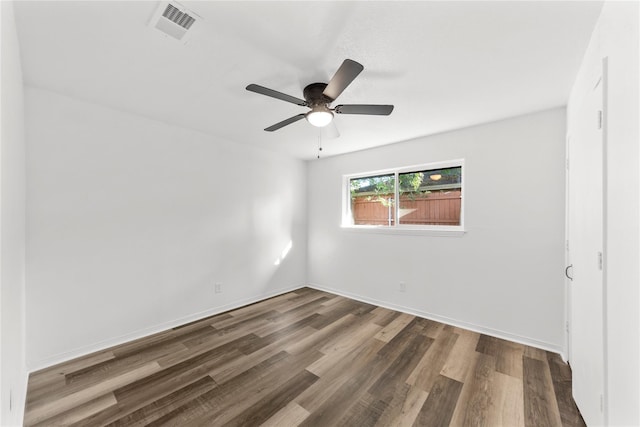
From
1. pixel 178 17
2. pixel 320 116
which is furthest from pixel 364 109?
pixel 178 17

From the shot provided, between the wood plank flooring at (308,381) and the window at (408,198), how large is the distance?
1.41 meters

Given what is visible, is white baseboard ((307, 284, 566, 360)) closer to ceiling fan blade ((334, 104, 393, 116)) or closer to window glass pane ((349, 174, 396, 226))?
window glass pane ((349, 174, 396, 226))

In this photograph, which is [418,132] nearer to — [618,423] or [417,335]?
[417,335]

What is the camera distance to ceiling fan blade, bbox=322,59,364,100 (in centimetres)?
145

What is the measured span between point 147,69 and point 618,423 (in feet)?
11.1

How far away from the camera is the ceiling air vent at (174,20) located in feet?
4.35

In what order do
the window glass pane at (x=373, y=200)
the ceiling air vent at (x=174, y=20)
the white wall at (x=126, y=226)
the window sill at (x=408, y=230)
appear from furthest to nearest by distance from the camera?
the window glass pane at (x=373, y=200) < the window sill at (x=408, y=230) < the white wall at (x=126, y=226) < the ceiling air vent at (x=174, y=20)

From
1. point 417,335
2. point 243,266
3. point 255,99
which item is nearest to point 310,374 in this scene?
point 417,335

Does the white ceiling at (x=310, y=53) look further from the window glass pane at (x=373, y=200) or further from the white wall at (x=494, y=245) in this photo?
the window glass pane at (x=373, y=200)

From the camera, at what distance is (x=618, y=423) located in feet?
3.51

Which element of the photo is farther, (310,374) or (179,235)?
(179,235)

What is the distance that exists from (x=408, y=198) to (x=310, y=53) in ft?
8.54

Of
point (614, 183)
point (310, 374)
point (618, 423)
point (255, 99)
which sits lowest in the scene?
point (310, 374)

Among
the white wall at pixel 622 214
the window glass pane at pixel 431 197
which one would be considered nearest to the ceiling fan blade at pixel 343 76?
the white wall at pixel 622 214
